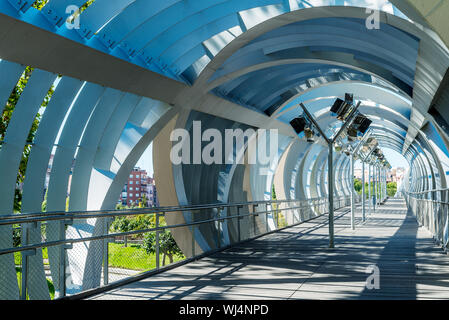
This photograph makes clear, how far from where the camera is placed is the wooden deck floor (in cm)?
628

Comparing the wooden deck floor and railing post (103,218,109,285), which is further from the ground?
railing post (103,218,109,285)

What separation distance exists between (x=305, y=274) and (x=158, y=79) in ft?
14.8

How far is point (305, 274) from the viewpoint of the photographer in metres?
7.77

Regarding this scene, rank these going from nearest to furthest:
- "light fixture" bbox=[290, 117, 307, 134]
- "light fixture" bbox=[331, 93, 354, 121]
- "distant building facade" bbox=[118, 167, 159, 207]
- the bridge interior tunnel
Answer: the bridge interior tunnel → "light fixture" bbox=[290, 117, 307, 134] → "light fixture" bbox=[331, 93, 354, 121] → "distant building facade" bbox=[118, 167, 159, 207]

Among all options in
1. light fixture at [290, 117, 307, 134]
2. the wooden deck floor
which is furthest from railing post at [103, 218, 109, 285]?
light fixture at [290, 117, 307, 134]

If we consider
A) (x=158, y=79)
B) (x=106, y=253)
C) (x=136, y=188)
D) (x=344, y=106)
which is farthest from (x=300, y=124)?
(x=136, y=188)

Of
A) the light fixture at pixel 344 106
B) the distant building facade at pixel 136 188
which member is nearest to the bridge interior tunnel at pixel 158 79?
the light fixture at pixel 344 106

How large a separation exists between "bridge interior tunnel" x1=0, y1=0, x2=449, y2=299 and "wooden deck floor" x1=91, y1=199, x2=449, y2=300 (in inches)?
38.0

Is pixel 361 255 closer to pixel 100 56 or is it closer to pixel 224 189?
pixel 100 56

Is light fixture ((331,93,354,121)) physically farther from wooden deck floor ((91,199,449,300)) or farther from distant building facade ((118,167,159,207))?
distant building facade ((118,167,159,207))

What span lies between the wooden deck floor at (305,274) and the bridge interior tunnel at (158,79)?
3.17ft
